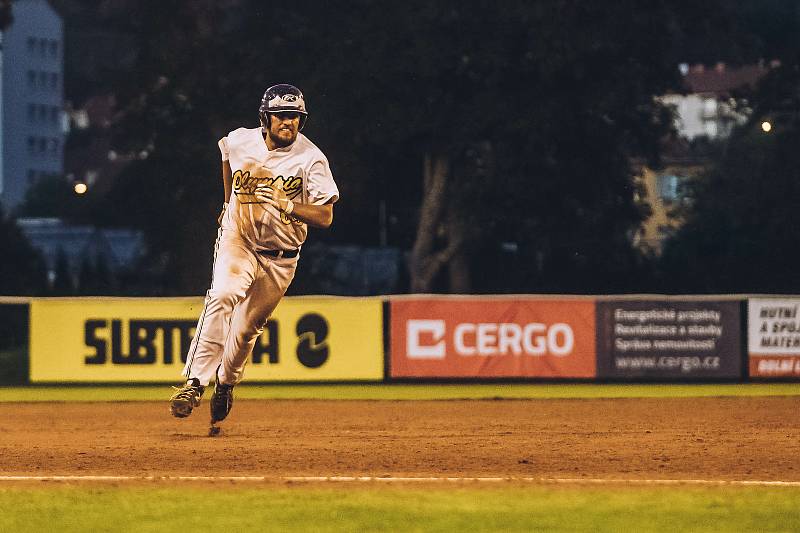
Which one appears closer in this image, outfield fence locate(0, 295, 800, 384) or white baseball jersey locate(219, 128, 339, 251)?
white baseball jersey locate(219, 128, 339, 251)

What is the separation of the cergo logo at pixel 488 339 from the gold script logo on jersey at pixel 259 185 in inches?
416

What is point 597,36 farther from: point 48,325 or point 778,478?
point 778,478

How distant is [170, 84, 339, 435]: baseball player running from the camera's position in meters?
12.4

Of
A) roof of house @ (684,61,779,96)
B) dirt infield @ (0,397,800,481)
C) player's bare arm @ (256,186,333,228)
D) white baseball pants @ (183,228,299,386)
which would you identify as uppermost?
roof of house @ (684,61,779,96)

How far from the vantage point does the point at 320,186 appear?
12375 mm

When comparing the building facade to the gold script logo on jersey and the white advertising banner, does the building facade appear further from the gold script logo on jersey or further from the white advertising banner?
the gold script logo on jersey

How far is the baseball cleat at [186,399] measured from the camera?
1264 cm

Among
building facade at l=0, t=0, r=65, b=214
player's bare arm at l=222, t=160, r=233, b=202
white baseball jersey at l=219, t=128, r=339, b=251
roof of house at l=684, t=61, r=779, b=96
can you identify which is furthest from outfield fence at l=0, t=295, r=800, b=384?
building facade at l=0, t=0, r=65, b=214

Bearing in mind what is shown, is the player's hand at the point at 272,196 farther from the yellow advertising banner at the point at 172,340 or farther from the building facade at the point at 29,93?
the building facade at the point at 29,93

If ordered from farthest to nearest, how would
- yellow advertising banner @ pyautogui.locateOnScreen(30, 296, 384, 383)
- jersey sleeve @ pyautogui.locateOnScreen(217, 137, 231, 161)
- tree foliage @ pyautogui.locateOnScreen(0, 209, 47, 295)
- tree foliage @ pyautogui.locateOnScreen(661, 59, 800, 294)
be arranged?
tree foliage @ pyautogui.locateOnScreen(0, 209, 47, 295) → tree foliage @ pyautogui.locateOnScreen(661, 59, 800, 294) → yellow advertising banner @ pyautogui.locateOnScreen(30, 296, 384, 383) → jersey sleeve @ pyautogui.locateOnScreen(217, 137, 231, 161)

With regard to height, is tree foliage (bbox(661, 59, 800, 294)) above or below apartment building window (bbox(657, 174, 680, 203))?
below

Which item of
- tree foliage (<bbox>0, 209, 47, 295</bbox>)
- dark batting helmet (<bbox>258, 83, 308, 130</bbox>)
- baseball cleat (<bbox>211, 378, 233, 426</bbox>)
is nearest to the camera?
dark batting helmet (<bbox>258, 83, 308, 130</bbox>)

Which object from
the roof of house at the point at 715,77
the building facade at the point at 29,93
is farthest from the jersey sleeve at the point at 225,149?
the building facade at the point at 29,93

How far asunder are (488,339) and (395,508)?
13.9 metres
